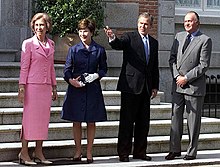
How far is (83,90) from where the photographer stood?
8008 mm

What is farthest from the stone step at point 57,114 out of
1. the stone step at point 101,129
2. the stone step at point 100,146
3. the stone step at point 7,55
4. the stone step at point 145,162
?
the stone step at point 7,55

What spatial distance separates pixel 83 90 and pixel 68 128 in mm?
795

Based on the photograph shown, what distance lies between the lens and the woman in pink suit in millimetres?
7727

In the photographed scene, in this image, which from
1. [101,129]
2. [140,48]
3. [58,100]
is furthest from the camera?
[58,100]

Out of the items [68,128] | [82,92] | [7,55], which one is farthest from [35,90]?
[7,55]

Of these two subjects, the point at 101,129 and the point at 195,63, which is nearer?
the point at 195,63

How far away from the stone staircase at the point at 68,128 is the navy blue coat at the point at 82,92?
20.1 inches

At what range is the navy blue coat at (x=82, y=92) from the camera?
7.96 metres

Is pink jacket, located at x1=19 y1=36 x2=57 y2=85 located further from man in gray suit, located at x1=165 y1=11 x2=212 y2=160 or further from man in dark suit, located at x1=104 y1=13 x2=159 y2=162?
man in gray suit, located at x1=165 y1=11 x2=212 y2=160

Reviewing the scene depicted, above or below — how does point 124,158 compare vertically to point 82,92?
below

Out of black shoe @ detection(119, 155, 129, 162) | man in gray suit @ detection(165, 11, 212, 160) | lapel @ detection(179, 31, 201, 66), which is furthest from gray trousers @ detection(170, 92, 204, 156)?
black shoe @ detection(119, 155, 129, 162)

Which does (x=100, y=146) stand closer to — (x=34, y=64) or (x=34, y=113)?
(x=34, y=113)

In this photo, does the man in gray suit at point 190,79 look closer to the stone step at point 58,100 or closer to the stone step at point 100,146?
the stone step at point 100,146

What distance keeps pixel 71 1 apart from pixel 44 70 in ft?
9.59
